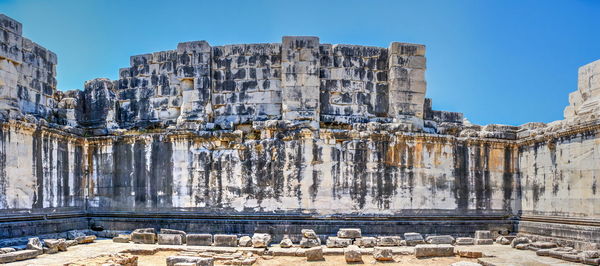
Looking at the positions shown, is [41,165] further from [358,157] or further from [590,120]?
[590,120]

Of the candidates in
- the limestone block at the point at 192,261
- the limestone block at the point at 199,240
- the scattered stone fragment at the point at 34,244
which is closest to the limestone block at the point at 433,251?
the limestone block at the point at 192,261

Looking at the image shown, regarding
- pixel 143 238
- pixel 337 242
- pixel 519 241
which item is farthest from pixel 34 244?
pixel 519 241

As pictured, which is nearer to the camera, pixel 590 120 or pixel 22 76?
pixel 590 120

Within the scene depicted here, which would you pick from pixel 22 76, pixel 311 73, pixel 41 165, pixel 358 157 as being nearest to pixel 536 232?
pixel 358 157

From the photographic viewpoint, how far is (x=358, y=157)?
1472 cm

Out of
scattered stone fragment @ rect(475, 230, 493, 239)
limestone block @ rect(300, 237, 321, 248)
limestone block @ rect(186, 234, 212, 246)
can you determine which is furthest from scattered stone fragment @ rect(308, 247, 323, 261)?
scattered stone fragment @ rect(475, 230, 493, 239)

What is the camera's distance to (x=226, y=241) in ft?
44.4

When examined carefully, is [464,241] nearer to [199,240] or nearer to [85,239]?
[199,240]

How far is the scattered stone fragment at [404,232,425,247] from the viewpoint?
13.9 m

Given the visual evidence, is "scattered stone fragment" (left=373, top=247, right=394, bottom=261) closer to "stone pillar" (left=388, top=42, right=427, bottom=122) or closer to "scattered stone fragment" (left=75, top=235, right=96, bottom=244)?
"stone pillar" (left=388, top=42, right=427, bottom=122)

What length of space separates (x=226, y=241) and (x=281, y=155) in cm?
335

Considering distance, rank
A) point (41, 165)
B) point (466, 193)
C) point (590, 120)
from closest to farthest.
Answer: point (590, 120)
point (41, 165)
point (466, 193)

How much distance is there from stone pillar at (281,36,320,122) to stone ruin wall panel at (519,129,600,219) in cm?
790

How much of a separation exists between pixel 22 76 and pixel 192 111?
5636 millimetres
